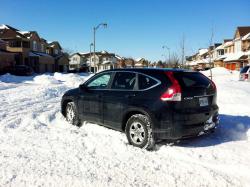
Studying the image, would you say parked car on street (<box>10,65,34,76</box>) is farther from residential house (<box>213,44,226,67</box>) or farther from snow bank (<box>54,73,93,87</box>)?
residential house (<box>213,44,226,67</box>)

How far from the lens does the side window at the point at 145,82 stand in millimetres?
6263

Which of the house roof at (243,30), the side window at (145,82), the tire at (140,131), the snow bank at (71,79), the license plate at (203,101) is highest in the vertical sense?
the house roof at (243,30)

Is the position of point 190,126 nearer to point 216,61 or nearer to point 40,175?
point 40,175

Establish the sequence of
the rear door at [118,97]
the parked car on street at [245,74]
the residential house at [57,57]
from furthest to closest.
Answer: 1. the residential house at [57,57]
2. the parked car on street at [245,74]
3. the rear door at [118,97]

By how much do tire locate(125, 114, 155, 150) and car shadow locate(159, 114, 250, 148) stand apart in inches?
17.2

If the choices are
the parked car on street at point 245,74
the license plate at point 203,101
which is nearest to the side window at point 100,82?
the license plate at point 203,101

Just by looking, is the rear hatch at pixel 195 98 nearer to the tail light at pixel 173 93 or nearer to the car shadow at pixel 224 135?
the tail light at pixel 173 93

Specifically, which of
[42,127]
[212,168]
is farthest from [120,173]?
[42,127]

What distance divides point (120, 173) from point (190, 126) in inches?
69.6

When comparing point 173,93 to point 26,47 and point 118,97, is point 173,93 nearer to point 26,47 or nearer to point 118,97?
point 118,97

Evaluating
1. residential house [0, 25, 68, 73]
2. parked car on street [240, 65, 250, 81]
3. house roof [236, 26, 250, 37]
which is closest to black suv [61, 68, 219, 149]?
parked car on street [240, 65, 250, 81]

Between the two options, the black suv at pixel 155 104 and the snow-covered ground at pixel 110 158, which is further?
the black suv at pixel 155 104

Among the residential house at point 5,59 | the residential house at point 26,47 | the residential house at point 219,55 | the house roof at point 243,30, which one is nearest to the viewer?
the residential house at point 5,59

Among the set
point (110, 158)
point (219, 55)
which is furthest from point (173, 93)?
point (219, 55)
